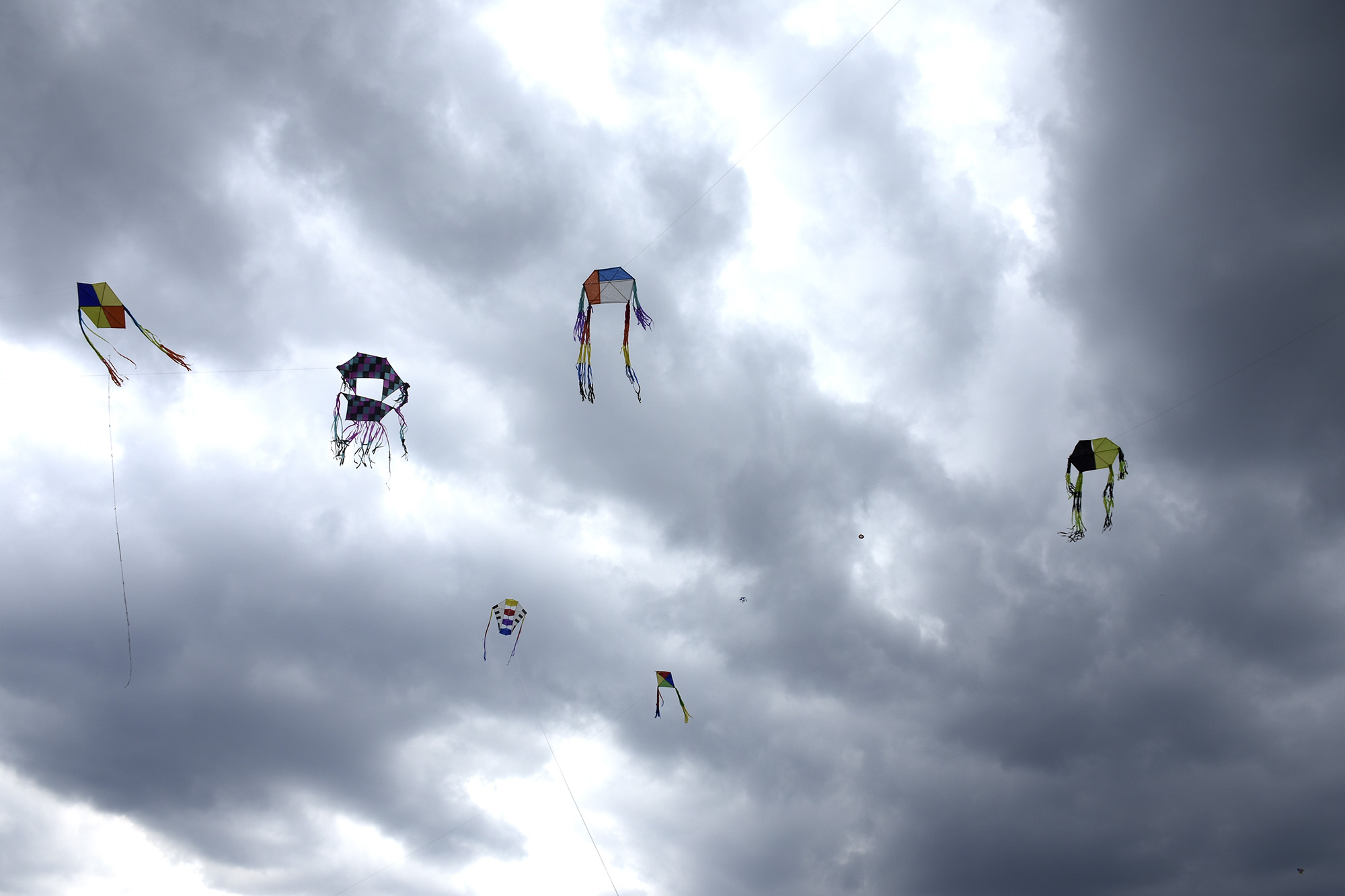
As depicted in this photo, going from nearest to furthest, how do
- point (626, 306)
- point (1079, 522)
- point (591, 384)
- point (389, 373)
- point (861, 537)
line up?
1. point (591, 384)
2. point (626, 306)
3. point (1079, 522)
4. point (389, 373)
5. point (861, 537)

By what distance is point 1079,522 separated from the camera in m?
31.1

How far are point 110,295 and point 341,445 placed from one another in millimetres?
8639

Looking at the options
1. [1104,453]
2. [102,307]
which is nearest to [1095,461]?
[1104,453]

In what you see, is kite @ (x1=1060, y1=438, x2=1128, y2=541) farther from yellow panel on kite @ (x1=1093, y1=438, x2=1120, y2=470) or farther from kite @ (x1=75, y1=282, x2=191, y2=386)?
kite @ (x1=75, y1=282, x2=191, y2=386)

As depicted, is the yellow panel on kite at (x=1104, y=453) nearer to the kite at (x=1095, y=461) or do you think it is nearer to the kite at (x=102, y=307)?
the kite at (x=1095, y=461)

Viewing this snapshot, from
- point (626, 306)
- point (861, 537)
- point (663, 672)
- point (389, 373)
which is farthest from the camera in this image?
point (663, 672)

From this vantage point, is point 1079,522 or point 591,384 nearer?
point 591,384

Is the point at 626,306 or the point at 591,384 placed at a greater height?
the point at 626,306

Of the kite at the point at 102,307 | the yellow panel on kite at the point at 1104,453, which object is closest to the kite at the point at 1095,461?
the yellow panel on kite at the point at 1104,453

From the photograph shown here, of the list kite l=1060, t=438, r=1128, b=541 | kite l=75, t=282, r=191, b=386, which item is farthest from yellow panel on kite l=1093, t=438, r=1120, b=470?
kite l=75, t=282, r=191, b=386

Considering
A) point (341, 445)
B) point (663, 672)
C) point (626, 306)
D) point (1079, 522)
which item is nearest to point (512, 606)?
point (663, 672)

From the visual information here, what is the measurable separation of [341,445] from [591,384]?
11.3 meters

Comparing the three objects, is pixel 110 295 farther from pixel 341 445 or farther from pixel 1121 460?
pixel 1121 460

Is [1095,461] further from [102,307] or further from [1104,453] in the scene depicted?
[102,307]
